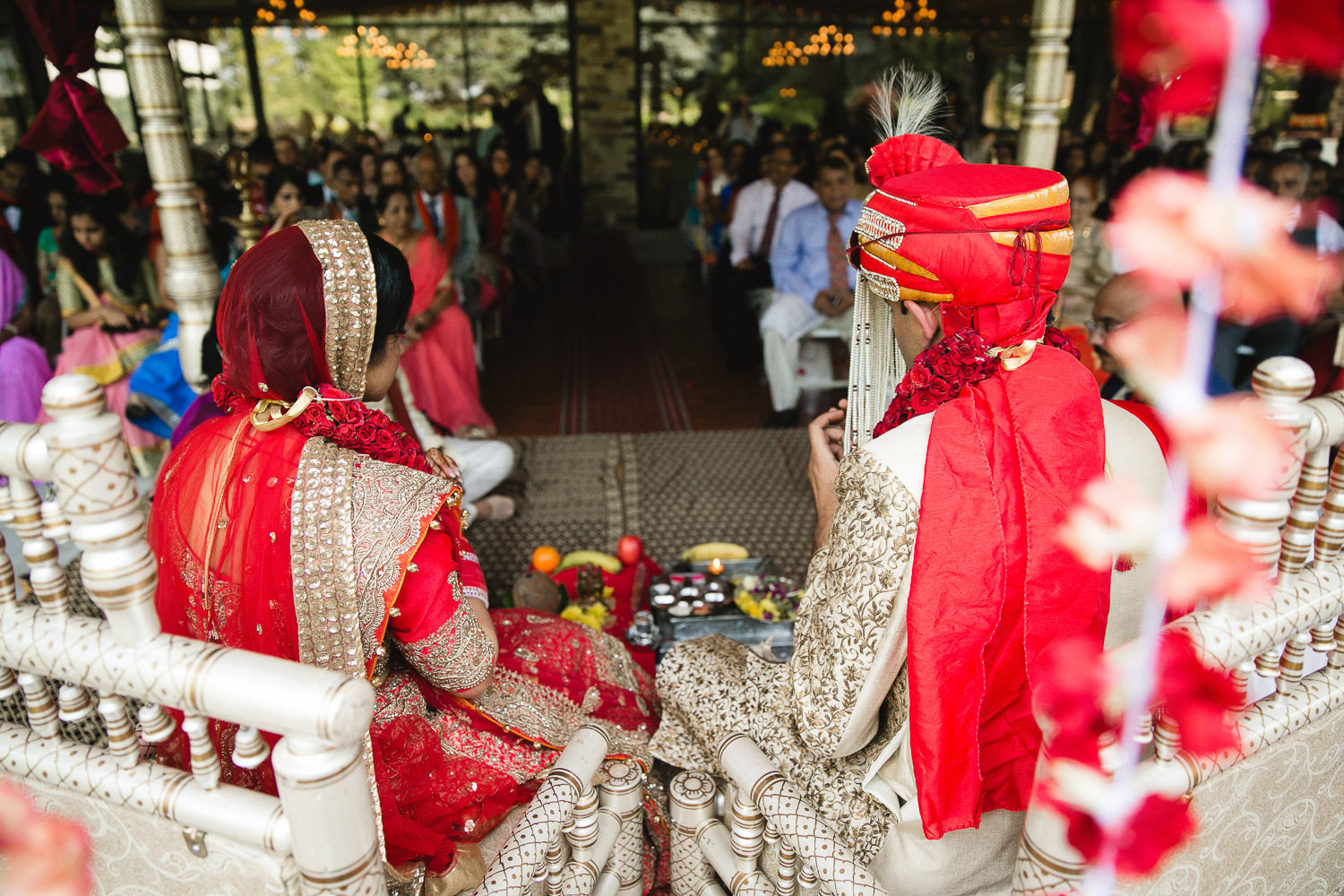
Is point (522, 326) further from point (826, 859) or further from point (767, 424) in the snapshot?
point (826, 859)

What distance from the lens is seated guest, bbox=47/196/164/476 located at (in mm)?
3377

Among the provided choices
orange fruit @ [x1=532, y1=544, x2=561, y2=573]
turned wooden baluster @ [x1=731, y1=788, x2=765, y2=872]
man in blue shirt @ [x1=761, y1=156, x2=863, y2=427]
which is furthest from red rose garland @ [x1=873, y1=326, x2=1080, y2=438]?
man in blue shirt @ [x1=761, y1=156, x2=863, y2=427]

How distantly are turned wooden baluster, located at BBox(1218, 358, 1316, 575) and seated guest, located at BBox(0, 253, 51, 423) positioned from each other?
3.55 meters

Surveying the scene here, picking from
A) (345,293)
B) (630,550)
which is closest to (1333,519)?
(345,293)

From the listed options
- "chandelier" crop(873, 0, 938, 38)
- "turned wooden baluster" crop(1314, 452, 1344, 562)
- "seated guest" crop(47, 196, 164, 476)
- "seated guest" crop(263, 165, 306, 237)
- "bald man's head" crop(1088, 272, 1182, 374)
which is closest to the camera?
"turned wooden baluster" crop(1314, 452, 1344, 562)

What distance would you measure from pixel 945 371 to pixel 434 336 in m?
3.26

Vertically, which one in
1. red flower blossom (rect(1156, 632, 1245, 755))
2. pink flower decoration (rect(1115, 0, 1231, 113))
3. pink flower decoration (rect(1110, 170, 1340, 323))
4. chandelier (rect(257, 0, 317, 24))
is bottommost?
red flower blossom (rect(1156, 632, 1245, 755))

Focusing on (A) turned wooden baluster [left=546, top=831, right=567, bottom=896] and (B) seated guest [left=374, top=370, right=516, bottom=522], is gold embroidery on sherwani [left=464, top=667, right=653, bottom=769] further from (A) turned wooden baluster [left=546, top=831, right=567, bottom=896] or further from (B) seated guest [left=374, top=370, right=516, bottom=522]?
(B) seated guest [left=374, top=370, right=516, bottom=522]

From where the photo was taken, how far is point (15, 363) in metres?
3.04

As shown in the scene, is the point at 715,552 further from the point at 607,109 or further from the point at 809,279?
the point at 607,109

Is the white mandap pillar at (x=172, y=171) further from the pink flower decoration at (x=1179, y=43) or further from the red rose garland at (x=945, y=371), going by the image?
the pink flower decoration at (x=1179, y=43)

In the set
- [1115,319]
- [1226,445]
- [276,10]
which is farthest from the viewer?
[276,10]

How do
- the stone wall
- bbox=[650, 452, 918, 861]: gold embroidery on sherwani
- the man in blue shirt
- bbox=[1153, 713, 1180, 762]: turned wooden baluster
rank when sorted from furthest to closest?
1. the stone wall
2. the man in blue shirt
3. bbox=[650, 452, 918, 861]: gold embroidery on sherwani
4. bbox=[1153, 713, 1180, 762]: turned wooden baluster

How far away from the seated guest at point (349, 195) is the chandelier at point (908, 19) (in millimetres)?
7467
